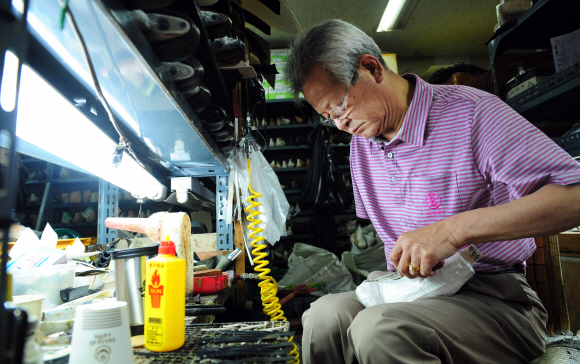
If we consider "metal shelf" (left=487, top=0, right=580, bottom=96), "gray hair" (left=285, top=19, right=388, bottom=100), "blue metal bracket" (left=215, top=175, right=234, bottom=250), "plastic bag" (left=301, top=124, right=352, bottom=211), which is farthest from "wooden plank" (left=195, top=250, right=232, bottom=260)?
"metal shelf" (left=487, top=0, right=580, bottom=96)

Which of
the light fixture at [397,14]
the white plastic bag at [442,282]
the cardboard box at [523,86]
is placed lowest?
the white plastic bag at [442,282]

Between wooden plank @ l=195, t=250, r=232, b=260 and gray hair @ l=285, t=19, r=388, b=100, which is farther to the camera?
wooden plank @ l=195, t=250, r=232, b=260

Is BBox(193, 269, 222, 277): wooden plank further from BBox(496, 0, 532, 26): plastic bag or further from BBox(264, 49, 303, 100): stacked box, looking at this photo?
BBox(264, 49, 303, 100): stacked box

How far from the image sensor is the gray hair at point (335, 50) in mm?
1203

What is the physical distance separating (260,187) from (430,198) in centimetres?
95

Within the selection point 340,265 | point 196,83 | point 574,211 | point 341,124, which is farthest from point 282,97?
point 574,211

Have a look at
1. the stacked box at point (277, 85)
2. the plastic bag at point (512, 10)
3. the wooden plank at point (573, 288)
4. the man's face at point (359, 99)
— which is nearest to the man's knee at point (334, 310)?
the man's face at point (359, 99)

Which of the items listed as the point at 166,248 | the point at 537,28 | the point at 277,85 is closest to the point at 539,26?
the point at 537,28

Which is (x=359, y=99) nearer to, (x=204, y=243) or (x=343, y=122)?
(x=343, y=122)

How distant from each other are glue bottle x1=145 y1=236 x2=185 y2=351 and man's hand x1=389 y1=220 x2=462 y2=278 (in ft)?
2.00

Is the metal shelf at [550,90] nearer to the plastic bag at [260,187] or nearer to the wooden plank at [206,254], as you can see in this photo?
the plastic bag at [260,187]

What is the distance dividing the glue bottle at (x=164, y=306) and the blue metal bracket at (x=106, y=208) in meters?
1.23

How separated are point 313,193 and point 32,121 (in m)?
3.24

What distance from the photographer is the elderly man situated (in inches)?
32.2
